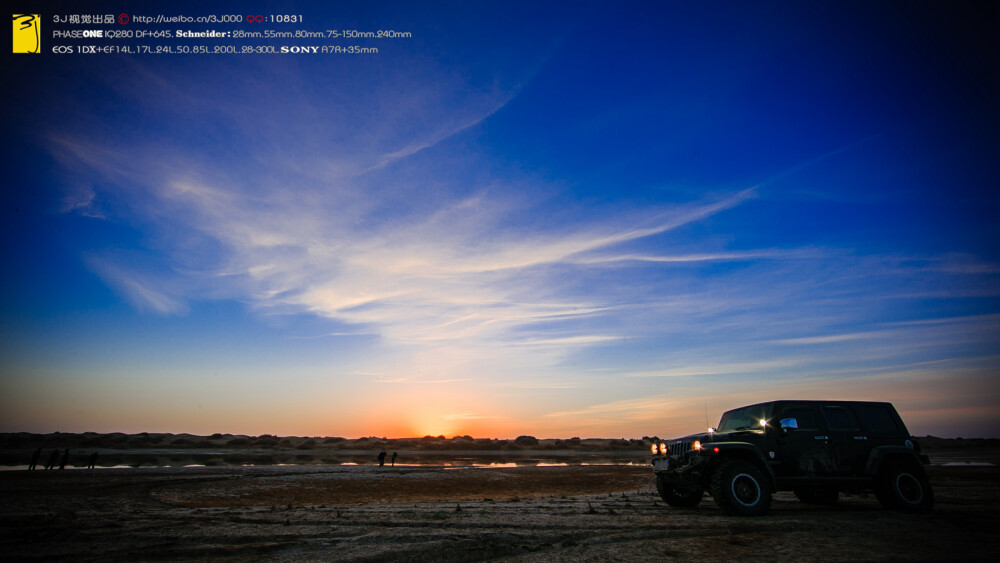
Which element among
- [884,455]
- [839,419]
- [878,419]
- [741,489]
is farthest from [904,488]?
[741,489]

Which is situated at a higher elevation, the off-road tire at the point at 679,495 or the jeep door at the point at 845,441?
the jeep door at the point at 845,441

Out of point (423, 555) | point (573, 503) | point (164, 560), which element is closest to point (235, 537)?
point (164, 560)

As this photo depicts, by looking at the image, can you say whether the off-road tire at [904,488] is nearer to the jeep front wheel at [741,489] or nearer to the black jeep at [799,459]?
the black jeep at [799,459]

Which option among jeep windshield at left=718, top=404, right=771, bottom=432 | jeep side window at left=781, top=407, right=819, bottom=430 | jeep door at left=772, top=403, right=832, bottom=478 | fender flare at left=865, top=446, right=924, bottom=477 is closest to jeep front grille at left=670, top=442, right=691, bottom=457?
jeep windshield at left=718, top=404, right=771, bottom=432

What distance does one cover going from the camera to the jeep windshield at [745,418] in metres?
11.6

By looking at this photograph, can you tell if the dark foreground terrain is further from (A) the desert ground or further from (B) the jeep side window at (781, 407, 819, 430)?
(B) the jeep side window at (781, 407, 819, 430)

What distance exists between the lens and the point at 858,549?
6770 mm

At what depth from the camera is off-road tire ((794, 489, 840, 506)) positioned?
12.4 metres

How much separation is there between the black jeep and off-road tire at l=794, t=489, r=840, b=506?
42 centimetres

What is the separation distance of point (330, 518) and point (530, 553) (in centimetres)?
613

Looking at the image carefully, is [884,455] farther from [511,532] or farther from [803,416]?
[511,532]

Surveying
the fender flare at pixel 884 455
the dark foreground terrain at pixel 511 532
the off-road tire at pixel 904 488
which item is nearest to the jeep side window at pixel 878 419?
the fender flare at pixel 884 455

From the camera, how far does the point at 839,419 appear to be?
11.6 metres

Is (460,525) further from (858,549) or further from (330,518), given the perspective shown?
(858,549)
